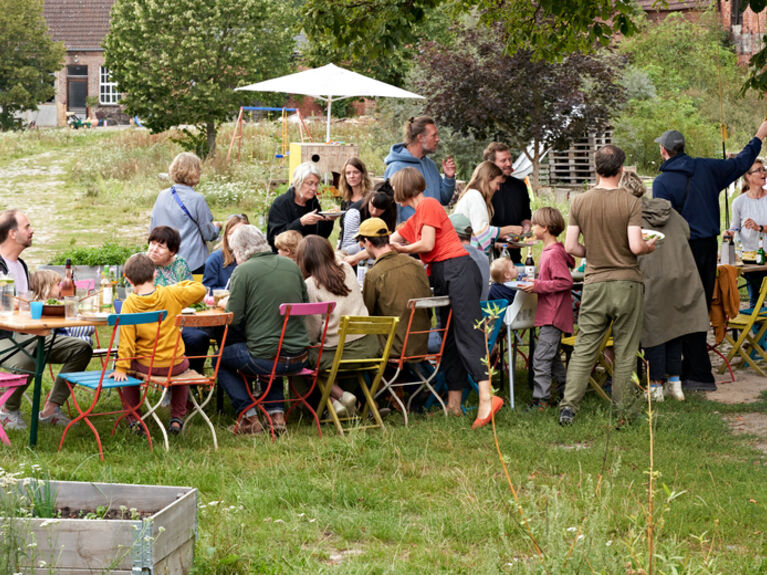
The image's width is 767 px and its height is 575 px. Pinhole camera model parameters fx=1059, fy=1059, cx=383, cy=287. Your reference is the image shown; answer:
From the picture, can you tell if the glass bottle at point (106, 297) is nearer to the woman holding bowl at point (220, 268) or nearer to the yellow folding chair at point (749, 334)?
the woman holding bowl at point (220, 268)

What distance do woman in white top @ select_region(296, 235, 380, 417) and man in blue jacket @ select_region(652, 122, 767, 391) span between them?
275 cm

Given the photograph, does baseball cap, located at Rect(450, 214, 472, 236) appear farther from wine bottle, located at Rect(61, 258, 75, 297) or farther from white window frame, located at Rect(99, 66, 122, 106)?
white window frame, located at Rect(99, 66, 122, 106)

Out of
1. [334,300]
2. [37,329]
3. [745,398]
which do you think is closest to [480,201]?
[334,300]

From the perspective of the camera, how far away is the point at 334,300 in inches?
281

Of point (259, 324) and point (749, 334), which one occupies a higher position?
point (259, 324)

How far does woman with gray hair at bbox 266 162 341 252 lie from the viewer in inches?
338

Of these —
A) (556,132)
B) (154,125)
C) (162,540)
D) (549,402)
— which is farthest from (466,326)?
(154,125)

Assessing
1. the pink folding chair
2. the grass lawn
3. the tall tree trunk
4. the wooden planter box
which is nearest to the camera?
the wooden planter box

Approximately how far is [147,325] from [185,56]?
2198 centimetres

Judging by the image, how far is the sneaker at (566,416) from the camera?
Answer: 7.16 m

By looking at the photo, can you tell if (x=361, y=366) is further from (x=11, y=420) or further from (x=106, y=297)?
(x=11, y=420)

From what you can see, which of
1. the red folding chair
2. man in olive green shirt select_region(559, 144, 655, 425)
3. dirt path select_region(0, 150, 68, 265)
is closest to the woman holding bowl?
the red folding chair

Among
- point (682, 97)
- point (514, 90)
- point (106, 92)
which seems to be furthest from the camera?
point (106, 92)

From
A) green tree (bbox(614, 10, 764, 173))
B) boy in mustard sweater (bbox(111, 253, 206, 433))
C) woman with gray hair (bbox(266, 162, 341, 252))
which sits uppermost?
green tree (bbox(614, 10, 764, 173))
